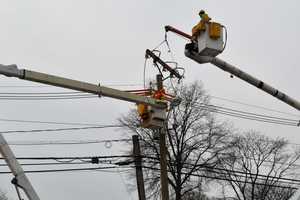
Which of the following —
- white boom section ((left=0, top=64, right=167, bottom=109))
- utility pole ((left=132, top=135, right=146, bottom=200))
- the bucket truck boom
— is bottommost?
utility pole ((left=132, top=135, right=146, bottom=200))

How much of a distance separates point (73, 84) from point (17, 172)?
3.31 metres

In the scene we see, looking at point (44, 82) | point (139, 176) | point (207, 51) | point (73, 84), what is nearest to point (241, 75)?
point (207, 51)

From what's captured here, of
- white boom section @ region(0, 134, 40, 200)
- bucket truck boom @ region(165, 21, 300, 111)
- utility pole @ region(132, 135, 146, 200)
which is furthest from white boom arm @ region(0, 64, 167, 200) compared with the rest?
utility pole @ region(132, 135, 146, 200)

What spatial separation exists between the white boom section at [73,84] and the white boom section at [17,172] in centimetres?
226

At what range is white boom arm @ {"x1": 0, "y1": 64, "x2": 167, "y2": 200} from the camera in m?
7.13

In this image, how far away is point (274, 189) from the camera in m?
43.0

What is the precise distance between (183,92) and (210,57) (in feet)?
84.3

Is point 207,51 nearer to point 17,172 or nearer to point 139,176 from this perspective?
point 17,172

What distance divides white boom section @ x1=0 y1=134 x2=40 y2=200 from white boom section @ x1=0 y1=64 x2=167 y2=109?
7.41 ft

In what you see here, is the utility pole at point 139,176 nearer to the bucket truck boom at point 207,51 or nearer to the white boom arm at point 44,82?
the white boom arm at point 44,82

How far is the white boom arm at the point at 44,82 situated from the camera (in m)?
7.13

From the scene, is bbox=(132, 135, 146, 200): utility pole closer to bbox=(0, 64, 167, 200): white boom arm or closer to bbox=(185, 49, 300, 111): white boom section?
bbox=(0, 64, 167, 200): white boom arm

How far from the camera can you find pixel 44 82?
973 centimetres

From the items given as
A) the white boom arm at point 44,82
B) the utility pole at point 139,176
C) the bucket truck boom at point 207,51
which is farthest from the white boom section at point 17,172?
the utility pole at point 139,176
